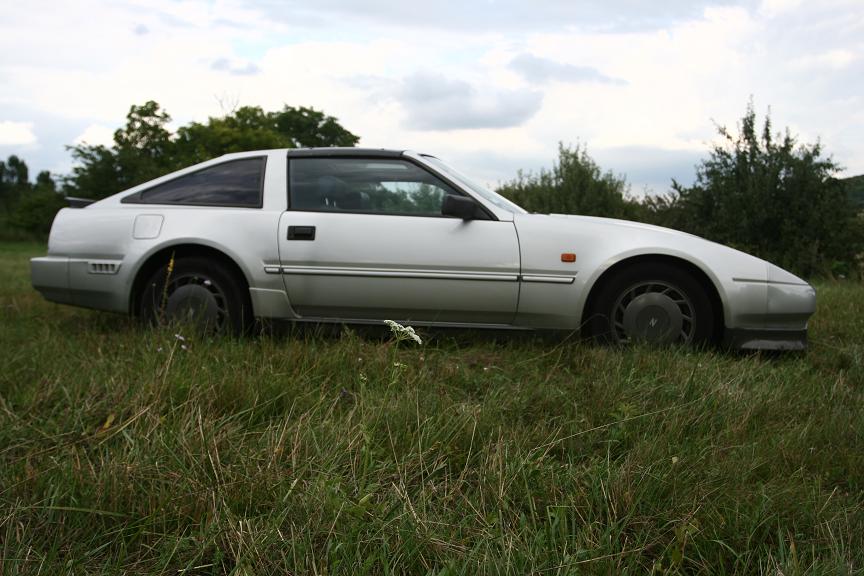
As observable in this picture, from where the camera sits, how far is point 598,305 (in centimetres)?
429

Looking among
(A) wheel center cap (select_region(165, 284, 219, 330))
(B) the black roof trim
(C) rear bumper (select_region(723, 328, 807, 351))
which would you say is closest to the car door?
(B) the black roof trim

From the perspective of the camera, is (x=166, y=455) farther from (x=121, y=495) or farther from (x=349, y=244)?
(x=349, y=244)

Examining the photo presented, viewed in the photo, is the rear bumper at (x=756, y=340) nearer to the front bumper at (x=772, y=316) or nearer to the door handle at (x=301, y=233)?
the front bumper at (x=772, y=316)

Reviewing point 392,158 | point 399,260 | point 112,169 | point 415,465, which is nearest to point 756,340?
point 399,260

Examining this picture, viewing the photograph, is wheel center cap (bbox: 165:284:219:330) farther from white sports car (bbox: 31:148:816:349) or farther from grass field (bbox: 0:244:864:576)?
grass field (bbox: 0:244:864:576)

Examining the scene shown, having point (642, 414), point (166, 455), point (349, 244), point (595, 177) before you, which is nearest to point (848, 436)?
point (642, 414)

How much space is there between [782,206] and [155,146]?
1318 inches

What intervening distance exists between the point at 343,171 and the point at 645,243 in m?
1.90

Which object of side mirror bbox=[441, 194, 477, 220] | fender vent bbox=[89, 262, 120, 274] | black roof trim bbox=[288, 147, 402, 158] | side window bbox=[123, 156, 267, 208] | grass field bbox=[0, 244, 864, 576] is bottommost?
grass field bbox=[0, 244, 864, 576]

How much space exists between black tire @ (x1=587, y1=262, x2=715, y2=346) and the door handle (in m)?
1.71

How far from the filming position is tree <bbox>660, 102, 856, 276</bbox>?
10617mm

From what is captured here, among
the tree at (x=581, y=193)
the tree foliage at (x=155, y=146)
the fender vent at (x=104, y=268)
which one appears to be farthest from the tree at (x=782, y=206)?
the tree foliage at (x=155, y=146)

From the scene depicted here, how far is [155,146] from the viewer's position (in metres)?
37.7

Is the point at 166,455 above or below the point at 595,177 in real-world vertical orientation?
below
